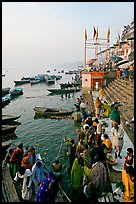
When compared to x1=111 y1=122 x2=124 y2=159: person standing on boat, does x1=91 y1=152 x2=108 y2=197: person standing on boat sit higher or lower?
lower

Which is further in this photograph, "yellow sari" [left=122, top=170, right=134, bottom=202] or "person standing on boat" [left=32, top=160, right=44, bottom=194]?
"person standing on boat" [left=32, top=160, right=44, bottom=194]

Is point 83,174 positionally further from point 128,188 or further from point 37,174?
point 128,188

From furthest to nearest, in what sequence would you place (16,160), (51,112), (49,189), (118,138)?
1. (51,112)
2. (118,138)
3. (16,160)
4. (49,189)

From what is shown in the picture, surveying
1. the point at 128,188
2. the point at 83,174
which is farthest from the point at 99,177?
the point at 83,174

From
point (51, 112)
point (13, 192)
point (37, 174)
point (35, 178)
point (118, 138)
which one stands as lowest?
point (13, 192)

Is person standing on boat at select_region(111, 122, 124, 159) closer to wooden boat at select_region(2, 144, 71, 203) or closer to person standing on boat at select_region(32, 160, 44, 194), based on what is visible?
wooden boat at select_region(2, 144, 71, 203)

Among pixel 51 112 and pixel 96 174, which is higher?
pixel 51 112

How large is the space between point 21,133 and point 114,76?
728 inches

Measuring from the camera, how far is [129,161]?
22.4ft

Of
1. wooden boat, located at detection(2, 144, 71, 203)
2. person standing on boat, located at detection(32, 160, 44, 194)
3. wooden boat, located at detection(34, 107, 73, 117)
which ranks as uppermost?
wooden boat, located at detection(34, 107, 73, 117)

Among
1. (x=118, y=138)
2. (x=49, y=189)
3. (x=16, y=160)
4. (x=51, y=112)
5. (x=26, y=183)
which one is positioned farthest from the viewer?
(x=51, y=112)

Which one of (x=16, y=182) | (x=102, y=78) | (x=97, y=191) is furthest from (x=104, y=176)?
(x=102, y=78)

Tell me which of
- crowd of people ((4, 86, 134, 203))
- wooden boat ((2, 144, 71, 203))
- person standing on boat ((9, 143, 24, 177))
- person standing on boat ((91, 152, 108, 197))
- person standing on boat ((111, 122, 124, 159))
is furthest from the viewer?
person standing on boat ((111, 122, 124, 159))

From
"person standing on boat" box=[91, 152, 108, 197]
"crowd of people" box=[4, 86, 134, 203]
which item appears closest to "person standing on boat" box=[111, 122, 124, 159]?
"crowd of people" box=[4, 86, 134, 203]
